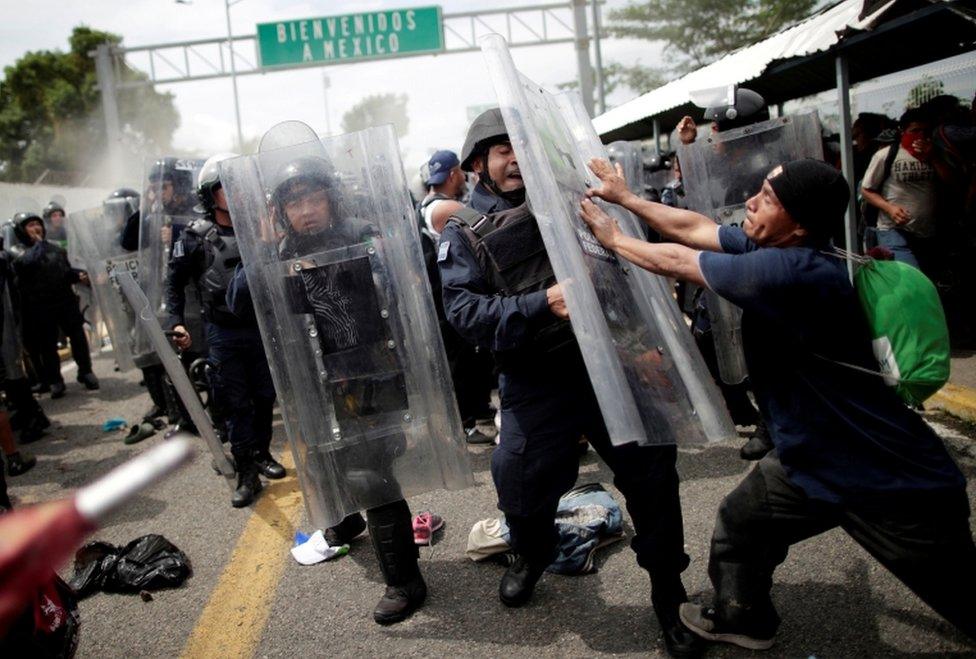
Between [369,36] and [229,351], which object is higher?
[369,36]

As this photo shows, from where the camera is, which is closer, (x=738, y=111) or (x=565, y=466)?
(x=565, y=466)

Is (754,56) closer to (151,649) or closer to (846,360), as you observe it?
(846,360)

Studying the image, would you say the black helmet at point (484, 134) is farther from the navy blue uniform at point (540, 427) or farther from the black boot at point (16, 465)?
the black boot at point (16, 465)

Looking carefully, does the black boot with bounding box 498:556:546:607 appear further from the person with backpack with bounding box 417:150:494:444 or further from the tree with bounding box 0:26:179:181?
the tree with bounding box 0:26:179:181

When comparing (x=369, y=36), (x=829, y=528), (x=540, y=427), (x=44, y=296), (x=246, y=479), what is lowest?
(x=246, y=479)

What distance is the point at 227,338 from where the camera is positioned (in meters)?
4.50

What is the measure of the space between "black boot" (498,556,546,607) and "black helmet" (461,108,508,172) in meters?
1.59

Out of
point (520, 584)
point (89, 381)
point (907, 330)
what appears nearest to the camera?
point (907, 330)

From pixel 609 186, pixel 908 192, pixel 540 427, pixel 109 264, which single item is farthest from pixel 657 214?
pixel 109 264

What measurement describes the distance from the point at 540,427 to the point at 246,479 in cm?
261

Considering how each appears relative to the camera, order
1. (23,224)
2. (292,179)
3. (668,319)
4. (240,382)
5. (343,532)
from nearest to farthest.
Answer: (668,319)
(292,179)
(343,532)
(240,382)
(23,224)

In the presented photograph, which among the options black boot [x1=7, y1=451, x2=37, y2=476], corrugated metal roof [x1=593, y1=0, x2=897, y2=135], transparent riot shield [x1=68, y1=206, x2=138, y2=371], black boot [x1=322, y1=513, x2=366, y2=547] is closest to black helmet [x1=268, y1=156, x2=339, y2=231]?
black boot [x1=322, y1=513, x2=366, y2=547]

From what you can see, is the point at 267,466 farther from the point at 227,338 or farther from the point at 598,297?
the point at 598,297

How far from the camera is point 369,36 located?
18.3 metres
